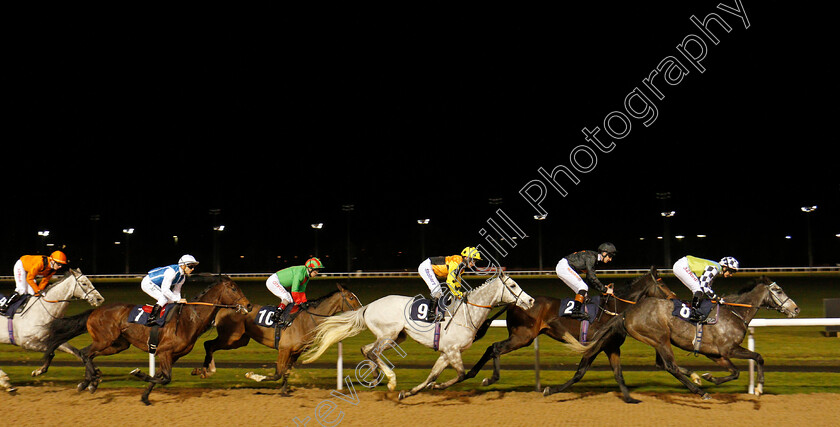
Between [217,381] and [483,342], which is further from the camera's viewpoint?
[483,342]

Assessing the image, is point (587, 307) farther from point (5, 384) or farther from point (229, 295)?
point (5, 384)

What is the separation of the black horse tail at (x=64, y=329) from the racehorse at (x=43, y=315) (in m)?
0.09

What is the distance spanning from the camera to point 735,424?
5.62 metres

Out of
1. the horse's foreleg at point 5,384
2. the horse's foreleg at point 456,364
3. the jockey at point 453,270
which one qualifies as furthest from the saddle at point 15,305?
the horse's foreleg at point 456,364

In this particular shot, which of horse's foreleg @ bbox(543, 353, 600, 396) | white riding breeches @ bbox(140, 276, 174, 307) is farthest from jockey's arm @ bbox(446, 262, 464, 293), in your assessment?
white riding breeches @ bbox(140, 276, 174, 307)

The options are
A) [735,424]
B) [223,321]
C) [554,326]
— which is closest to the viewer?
[735,424]

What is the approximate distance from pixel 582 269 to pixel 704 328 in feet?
4.68

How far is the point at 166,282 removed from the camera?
24.2ft

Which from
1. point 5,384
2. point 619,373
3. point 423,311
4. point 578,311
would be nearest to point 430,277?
point 423,311

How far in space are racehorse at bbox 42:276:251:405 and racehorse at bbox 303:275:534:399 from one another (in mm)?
1052

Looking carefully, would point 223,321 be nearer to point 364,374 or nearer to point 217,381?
point 217,381

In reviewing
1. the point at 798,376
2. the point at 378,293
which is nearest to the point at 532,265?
the point at 378,293

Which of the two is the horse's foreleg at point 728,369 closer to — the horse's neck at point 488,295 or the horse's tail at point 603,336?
the horse's tail at point 603,336

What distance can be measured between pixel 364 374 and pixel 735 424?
163 inches
